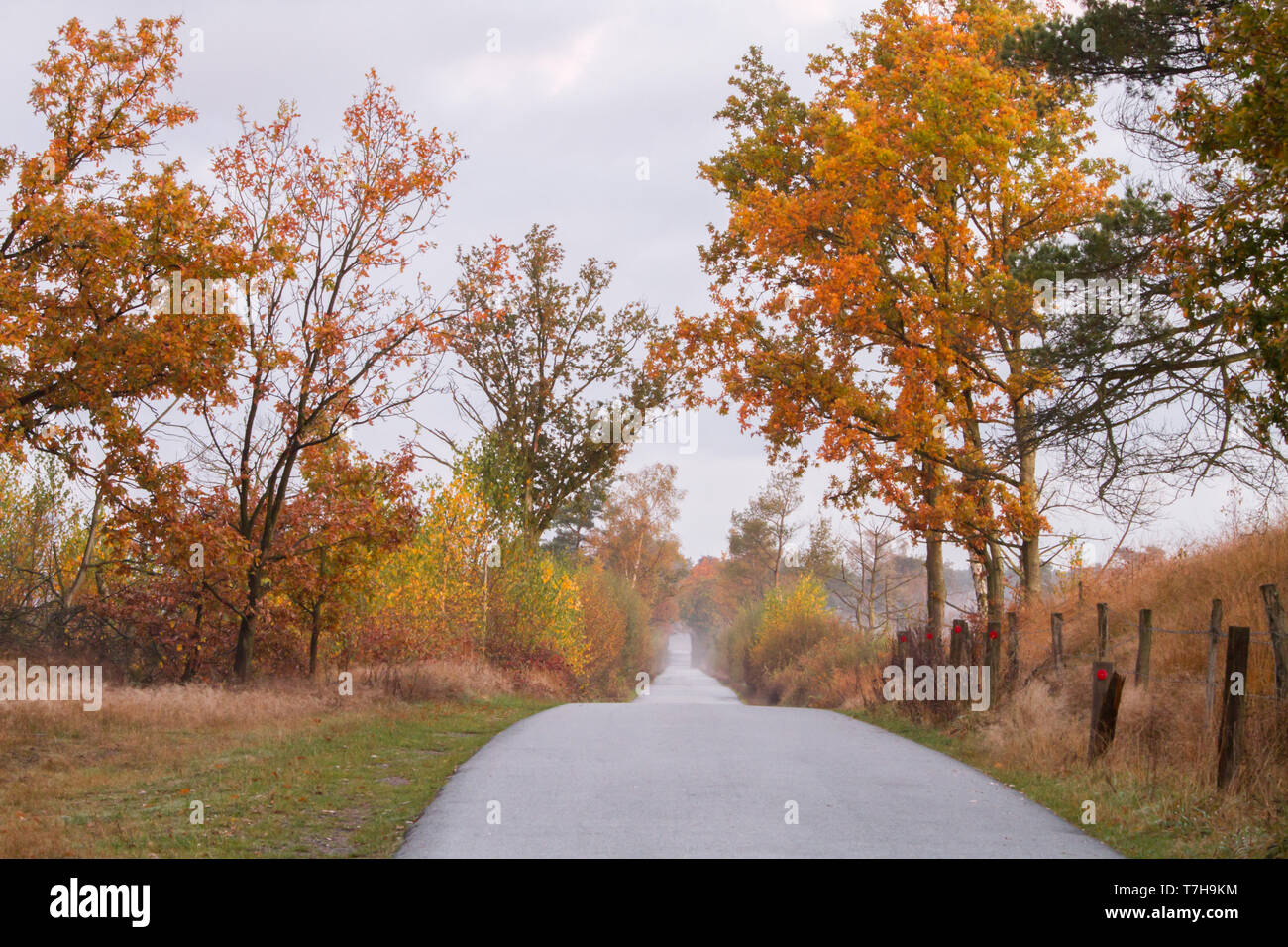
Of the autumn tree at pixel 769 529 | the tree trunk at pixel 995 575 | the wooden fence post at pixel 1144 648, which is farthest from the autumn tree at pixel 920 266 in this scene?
the autumn tree at pixel 769 529

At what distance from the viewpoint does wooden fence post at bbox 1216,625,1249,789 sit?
353 inches

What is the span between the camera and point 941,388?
69.5ft

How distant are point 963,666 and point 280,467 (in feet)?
42.6

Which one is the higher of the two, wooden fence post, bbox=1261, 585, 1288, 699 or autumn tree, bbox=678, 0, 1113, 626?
autumn tree, bbox=678, 0, 1113, 626

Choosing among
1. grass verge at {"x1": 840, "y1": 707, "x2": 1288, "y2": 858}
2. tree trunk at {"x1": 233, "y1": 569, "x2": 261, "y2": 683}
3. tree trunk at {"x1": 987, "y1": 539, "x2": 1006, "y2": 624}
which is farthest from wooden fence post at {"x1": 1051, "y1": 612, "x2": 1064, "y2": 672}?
tree trunk at {"x1": 233, "y1": 569, "x2": 261, "y2": 683}

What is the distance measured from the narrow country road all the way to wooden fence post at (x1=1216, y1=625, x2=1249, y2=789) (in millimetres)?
1506

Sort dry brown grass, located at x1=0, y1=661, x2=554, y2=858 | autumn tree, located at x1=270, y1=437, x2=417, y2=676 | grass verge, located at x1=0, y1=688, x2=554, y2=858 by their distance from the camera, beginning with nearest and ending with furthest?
grass verge, located at x1=0, y1=688, x2=554, y2=858 < dry brown grass, located at x1=0, y1=661, x2=554, y2=858 < autumn tree, located at x1=270, y1=437, x2=417, y2=676

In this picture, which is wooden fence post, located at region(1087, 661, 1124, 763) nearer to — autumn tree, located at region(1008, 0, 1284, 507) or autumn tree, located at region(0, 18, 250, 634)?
autumn tree, located at region(1008, 0, 1284, 507)

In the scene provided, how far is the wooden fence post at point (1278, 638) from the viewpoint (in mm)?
Answer: 9039

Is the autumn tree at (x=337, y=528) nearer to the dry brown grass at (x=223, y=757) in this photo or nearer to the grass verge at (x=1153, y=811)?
the dry brown grass at (x=223, y=757)

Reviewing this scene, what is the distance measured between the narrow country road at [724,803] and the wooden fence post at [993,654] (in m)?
2.28

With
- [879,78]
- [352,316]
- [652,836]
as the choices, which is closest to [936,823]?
[652,836]

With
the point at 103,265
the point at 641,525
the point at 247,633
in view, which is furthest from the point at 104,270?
the point at 641,525
